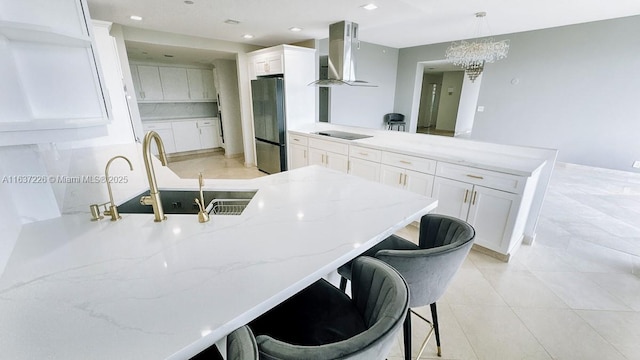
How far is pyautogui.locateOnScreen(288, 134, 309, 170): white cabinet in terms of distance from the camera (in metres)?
4.00

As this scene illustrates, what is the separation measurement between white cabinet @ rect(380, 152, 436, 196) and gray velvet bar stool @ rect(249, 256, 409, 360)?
6.26 feet

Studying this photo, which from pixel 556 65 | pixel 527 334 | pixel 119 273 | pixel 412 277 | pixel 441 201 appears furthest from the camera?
pixel 556 65

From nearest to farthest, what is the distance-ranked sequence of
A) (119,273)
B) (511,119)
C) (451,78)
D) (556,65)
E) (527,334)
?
(119,273) → (527,334) → (556,65) → (511,119) → (451,78)

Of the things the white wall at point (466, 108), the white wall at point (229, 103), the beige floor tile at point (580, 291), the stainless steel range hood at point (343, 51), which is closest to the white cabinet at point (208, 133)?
the white wall at point (229, 103)

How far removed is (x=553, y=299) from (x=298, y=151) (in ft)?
11.0

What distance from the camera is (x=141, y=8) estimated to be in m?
2.73

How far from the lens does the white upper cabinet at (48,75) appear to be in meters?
0.77

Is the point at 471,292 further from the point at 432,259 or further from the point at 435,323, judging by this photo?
the point at 432,259

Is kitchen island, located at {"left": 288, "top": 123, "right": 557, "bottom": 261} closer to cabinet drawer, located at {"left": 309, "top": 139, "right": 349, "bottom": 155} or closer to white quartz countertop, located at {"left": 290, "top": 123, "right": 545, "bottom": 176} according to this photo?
white quartz countertop, located at {"left": 290, "top": 123, "right": 545, "bottom": 176}

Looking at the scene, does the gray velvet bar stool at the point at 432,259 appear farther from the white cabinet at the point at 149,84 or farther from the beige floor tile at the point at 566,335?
the white cabinet at the point at 149,84

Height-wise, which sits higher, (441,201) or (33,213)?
(33,213)

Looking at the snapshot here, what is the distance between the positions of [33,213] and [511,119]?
6522 millimetres

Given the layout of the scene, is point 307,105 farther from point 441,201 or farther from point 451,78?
point 451,78

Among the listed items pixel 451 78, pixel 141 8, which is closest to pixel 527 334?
pixel 141 8
